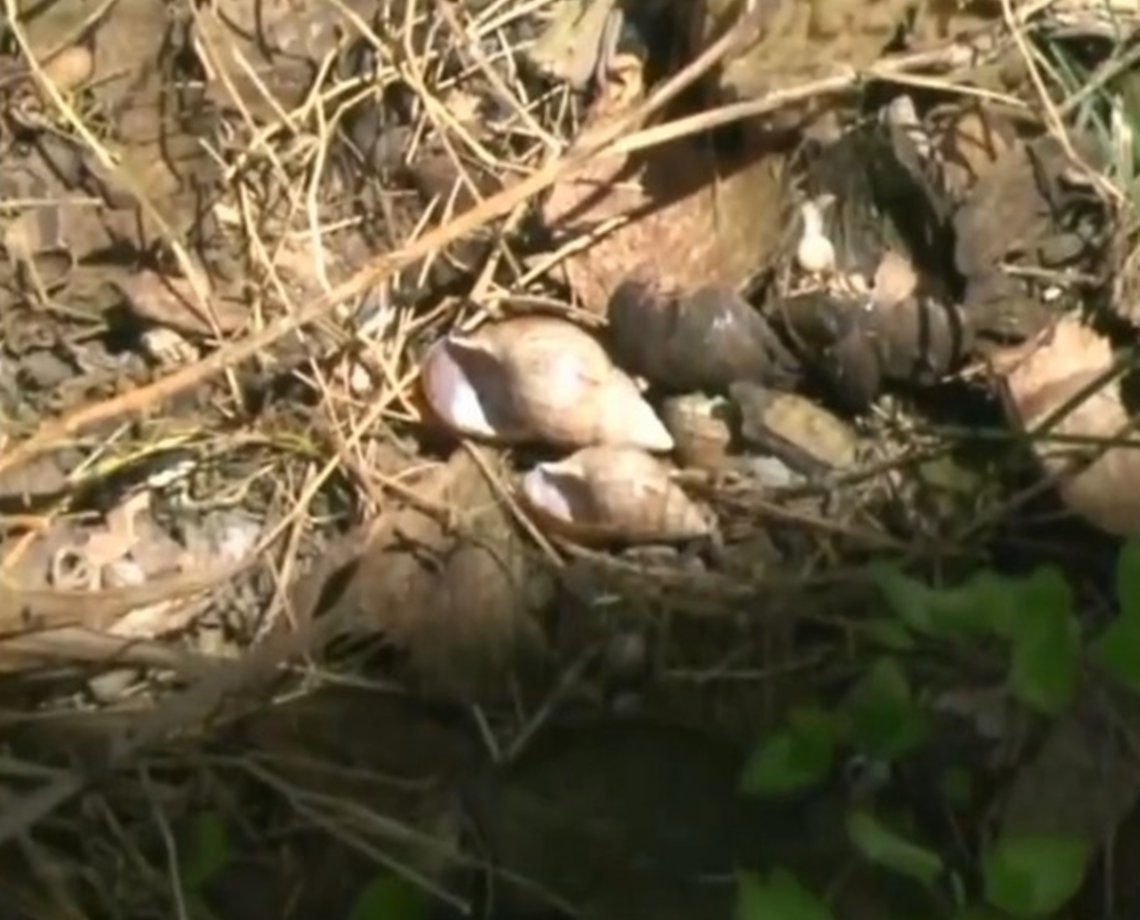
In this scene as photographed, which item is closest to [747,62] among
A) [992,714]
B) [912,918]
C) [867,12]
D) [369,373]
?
[867,12]

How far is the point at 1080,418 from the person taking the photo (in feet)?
5.11

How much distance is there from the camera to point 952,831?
1.47m

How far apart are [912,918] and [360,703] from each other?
1.28ft

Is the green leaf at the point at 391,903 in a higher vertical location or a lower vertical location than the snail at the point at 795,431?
lower

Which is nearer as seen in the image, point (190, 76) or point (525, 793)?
point (525, 793)

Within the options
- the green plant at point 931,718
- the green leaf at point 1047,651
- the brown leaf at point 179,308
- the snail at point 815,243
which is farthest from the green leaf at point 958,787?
the brown leaf at point 179,308

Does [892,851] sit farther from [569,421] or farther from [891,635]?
[569,421]

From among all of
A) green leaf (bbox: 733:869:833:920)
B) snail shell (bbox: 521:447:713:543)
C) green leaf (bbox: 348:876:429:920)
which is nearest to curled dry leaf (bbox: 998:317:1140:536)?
snail shell (bbox: 521:447:713:543)

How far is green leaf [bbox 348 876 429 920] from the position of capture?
4.95 ft

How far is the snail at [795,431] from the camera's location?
1.60 meters

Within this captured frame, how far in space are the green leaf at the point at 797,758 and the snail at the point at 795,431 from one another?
208 millimetres

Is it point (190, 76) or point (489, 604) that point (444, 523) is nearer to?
point (489, 604)

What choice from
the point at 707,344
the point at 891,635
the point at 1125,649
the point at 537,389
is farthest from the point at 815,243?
the point at 1125,649

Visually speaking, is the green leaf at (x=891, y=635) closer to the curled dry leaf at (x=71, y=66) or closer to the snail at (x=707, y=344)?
the snail at (x=707, y=344)
